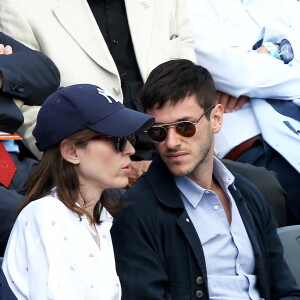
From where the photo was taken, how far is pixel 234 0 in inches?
210

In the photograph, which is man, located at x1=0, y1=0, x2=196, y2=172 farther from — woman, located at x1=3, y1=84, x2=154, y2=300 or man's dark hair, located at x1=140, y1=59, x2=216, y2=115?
woman, located at x1=3, y1=84, x2=154, y2=300

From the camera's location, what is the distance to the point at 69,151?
3025 mm

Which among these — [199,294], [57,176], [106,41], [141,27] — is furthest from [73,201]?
[141,27]

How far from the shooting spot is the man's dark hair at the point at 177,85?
133 inches

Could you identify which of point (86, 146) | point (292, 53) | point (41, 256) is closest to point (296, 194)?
point (292, 53)

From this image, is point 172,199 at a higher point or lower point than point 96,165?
lower

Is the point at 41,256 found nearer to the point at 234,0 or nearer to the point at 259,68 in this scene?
the point at 259,68

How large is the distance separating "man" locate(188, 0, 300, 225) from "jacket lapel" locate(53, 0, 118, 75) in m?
0.82

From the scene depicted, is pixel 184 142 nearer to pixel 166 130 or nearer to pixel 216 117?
pixel 166 130

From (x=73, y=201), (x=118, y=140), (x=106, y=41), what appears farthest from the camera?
(x=106, y=41)

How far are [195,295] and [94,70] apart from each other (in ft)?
5.08

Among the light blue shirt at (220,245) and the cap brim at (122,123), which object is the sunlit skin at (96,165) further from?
the light blue shirt at (220,245)

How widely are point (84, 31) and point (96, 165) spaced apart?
1471 mm

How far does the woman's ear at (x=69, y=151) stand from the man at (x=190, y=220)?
34cm
